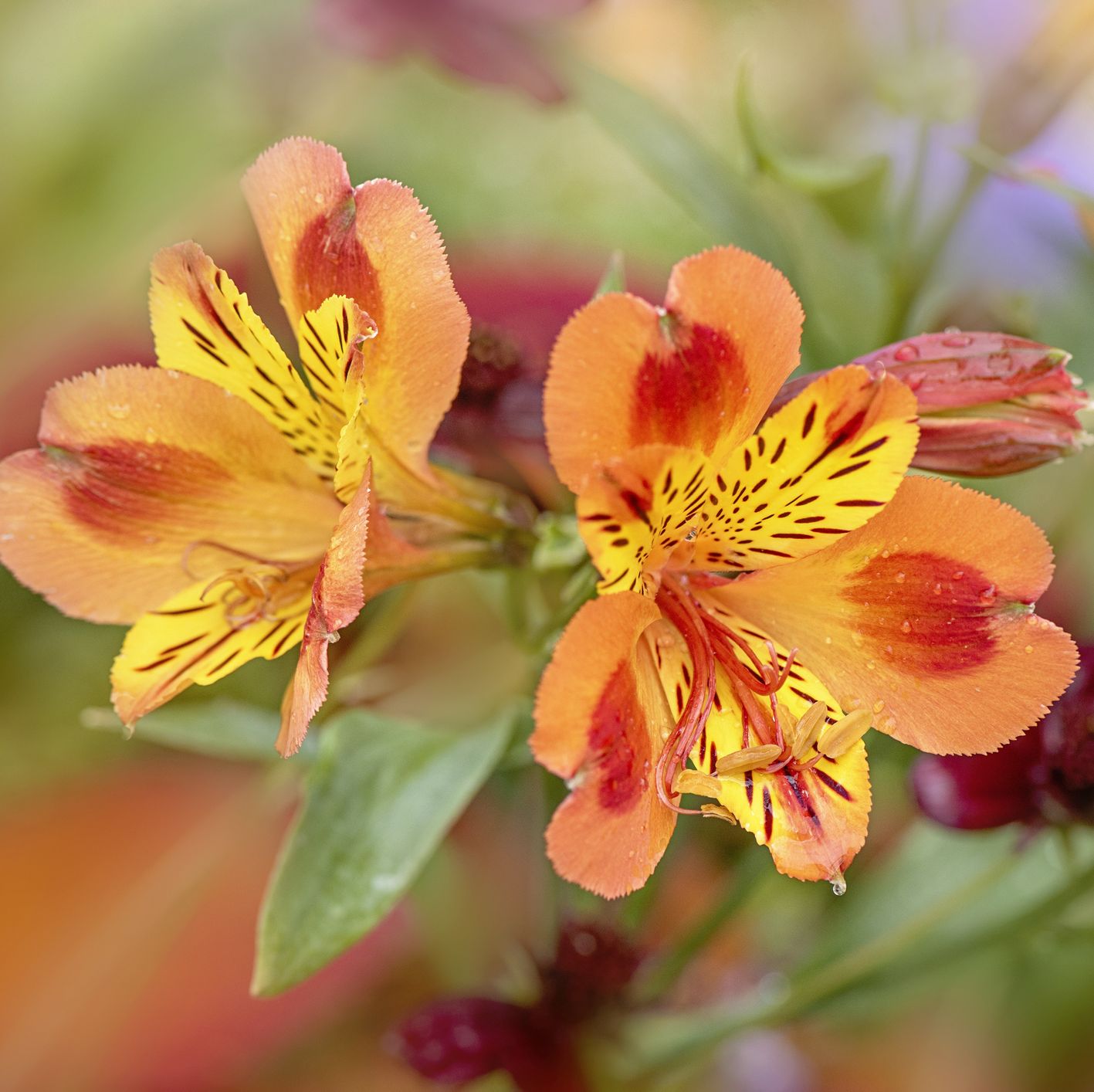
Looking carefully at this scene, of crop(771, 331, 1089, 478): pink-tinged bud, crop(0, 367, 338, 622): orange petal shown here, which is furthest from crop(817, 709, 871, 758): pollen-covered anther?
crop(0, 367, 338, 622): orange petal

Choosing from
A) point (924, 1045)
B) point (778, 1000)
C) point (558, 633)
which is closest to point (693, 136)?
point (558, 633)

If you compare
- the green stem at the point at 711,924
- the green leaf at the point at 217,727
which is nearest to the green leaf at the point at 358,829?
the green leaf at the point at 217,727

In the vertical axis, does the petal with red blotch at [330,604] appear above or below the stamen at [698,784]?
above

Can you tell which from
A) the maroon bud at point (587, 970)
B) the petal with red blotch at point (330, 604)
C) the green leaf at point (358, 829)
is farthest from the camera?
the maroon bud at point (587, 970)

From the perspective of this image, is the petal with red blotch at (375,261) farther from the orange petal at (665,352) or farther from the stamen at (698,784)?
the stamen at (698,784)

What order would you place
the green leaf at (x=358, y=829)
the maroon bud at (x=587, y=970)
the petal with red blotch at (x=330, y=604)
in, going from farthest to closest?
the maroon bud at (x=587, y=970), the green leaf at (x=358, y=829), the petal with red blotch at (x=330, y=604)

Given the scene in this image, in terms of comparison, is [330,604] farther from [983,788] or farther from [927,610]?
[983,788]

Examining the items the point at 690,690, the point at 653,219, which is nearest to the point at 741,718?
the point at 690,690
